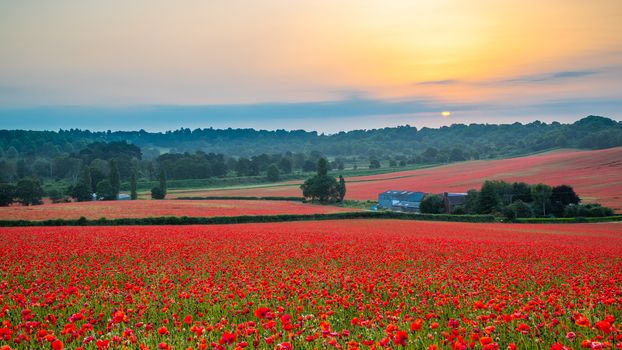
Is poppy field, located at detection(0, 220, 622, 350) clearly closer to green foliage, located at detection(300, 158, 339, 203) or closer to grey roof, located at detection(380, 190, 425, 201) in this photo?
green foliage, located at detection(300, 158, 339, 203)

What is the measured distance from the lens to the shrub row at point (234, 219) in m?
47.1

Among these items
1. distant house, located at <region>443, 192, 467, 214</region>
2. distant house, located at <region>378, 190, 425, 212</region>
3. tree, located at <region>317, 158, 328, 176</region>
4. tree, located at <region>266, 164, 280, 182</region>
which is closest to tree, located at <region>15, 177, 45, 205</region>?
tree, located at <region>317, 158, 328, 176</region>

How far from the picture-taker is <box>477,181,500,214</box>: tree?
68688 millimetres

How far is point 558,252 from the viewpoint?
2169 centimetres

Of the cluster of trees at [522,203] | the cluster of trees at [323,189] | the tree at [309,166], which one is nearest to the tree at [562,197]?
the cluster of trees at [522,203]

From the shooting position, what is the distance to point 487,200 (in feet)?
227

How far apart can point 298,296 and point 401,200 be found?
79.8 m

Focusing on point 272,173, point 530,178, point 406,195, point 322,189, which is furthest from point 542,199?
point 272,173

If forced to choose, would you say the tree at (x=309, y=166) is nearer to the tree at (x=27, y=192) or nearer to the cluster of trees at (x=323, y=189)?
the cluster of trees at (x=323, y=189)

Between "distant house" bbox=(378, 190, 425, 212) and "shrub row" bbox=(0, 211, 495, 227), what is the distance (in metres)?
20.8

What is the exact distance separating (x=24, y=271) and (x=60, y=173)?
153 meters

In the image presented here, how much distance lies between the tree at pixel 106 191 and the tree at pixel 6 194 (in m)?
14.9

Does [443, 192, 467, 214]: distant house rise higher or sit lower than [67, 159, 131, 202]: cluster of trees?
lower

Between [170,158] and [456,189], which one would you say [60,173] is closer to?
[170,158]
